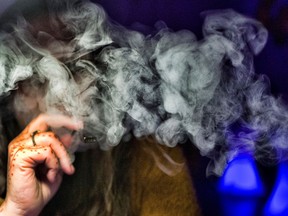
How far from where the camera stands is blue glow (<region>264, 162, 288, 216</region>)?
4.53 ft

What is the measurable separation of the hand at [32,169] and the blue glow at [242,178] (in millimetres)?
628

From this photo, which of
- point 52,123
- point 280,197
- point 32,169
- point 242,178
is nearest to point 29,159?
point 32,169

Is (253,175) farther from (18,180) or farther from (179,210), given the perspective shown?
(18,180)

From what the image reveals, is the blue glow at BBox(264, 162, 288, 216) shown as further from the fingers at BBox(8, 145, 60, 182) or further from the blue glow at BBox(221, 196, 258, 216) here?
the fingers at BBox(8, 145, 60, 182)

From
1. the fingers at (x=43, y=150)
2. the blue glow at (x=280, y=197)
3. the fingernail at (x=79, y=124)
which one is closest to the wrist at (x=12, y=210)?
the fingers at (x=43, y=150)

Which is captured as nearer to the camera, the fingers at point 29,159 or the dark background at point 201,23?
the fingers at point 29,159

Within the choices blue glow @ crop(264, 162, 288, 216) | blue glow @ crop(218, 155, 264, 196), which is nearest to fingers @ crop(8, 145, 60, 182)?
blue glow @ crop(218, 155, 264, 196)

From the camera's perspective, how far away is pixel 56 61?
131 cm

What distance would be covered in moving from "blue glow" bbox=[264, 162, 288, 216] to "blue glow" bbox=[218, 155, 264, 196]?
0.18 ft

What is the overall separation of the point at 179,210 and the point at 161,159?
0.69ft

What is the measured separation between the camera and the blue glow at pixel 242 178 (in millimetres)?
1392

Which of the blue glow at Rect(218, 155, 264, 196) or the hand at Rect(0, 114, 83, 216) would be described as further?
the blue glow at Rect(218, 155, 264, 196)

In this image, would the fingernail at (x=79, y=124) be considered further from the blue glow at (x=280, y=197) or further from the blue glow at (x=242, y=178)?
the blue glow at (x=280, y=197)

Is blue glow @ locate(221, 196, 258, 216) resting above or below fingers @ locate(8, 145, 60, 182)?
below
